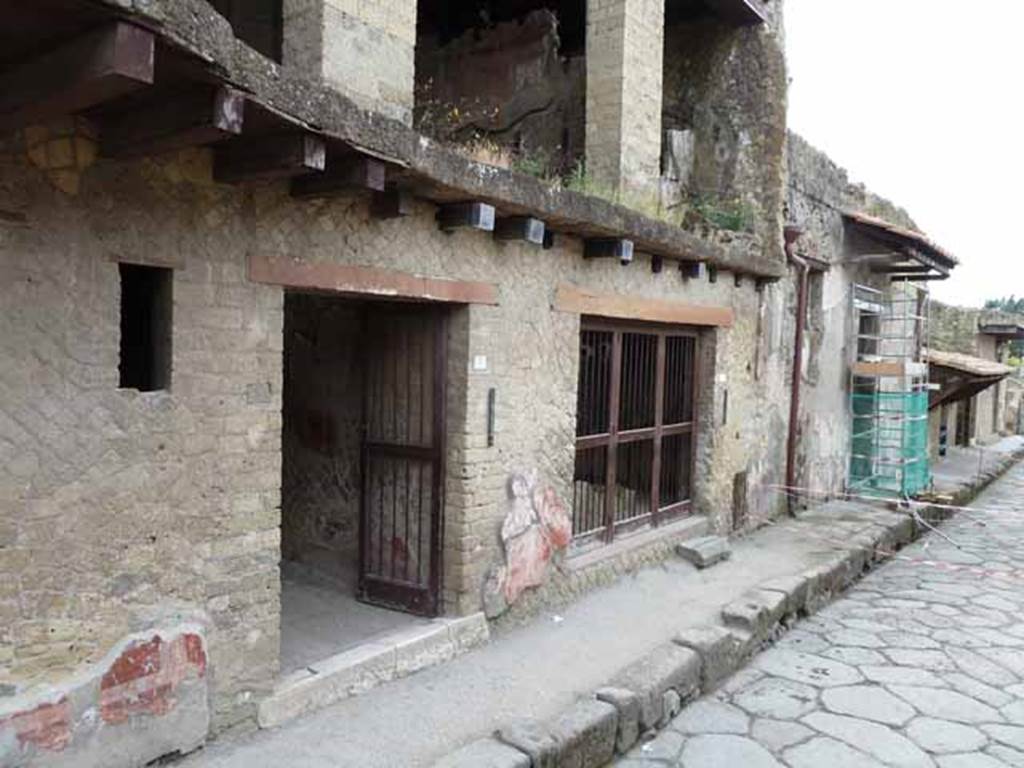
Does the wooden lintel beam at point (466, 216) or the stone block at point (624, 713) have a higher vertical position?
the wooden lintel beam at point (466, 216)

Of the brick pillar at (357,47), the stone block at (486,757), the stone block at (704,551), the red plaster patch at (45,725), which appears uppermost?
the brick pillar at (357,47)

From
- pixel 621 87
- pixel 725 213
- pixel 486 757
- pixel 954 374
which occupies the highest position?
pixel 621 87

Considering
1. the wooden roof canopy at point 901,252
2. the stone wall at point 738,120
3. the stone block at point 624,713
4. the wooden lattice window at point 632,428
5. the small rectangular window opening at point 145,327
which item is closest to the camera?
the small rectangular window opening at point 145,327

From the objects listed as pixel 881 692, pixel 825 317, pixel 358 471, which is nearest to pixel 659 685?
pixel 881 692

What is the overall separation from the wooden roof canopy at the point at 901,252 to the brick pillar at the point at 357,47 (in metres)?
7.20

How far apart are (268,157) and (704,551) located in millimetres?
5559

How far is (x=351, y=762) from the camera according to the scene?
3641 millimetres

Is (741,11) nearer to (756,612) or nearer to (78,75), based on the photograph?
(756,612)

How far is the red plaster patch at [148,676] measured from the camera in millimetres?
3230

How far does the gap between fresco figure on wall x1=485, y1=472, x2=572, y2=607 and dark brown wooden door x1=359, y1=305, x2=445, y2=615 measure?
0.51 metres

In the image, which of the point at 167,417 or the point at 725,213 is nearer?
the point at 167,417

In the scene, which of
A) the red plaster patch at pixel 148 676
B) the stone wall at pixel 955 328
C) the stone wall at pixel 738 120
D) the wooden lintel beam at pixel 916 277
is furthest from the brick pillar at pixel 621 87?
the stone wall at pixel 955 328

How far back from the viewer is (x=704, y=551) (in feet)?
24.4

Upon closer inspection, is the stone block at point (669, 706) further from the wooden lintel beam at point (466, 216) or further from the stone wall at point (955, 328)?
the stone wall at point (955, 328)
